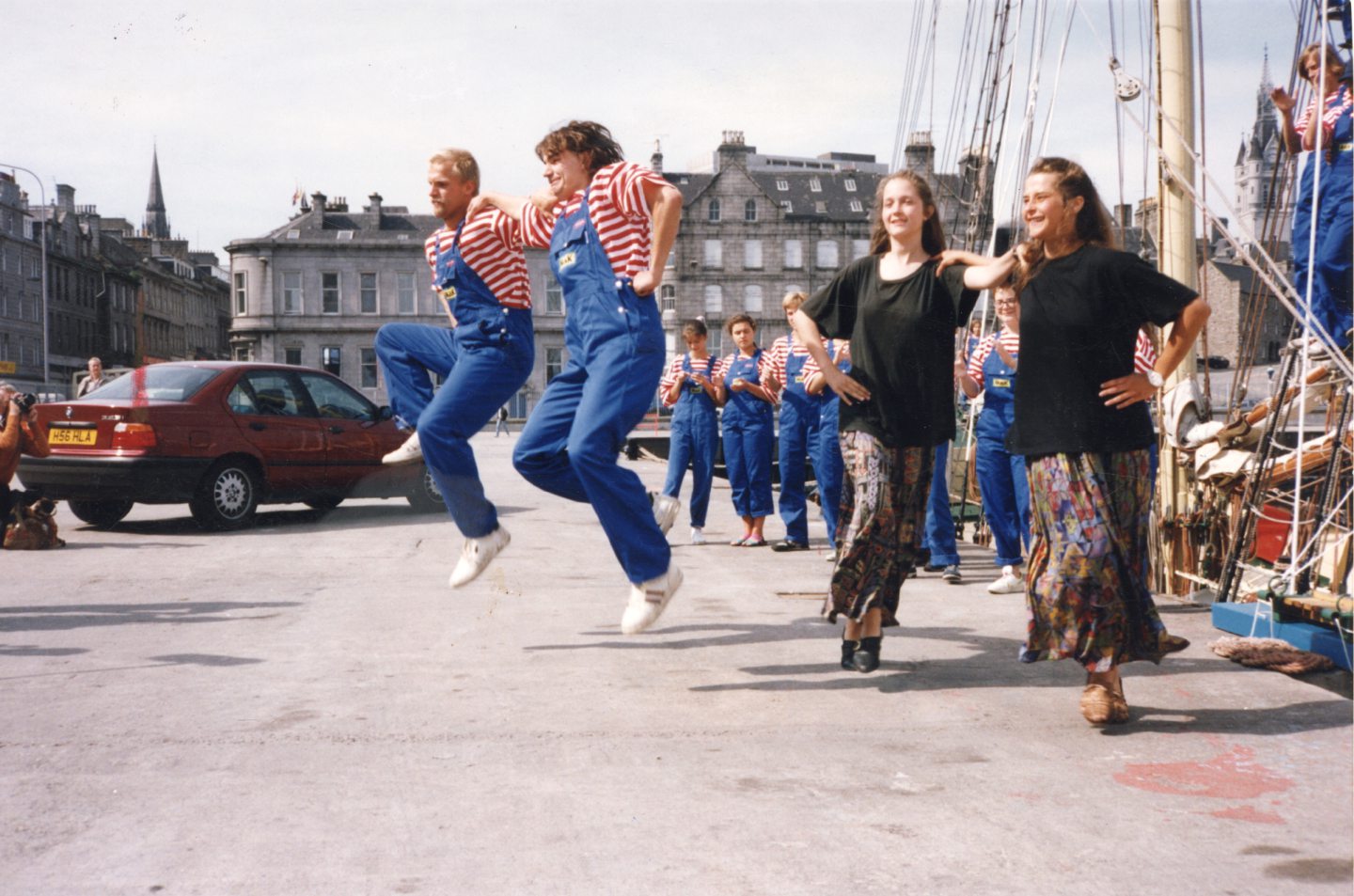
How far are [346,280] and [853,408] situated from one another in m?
69.5

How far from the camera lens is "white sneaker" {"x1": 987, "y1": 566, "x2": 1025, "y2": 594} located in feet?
26.2

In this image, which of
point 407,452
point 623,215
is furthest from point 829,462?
point 623,215

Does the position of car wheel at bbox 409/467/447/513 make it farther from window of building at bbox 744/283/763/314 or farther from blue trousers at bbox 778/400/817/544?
window of building at bbox 744/283/763/314

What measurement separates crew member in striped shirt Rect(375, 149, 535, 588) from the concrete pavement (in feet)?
1.86

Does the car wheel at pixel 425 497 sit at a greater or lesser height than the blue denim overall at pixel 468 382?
lesser

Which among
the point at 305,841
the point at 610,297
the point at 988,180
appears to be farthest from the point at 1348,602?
the point at 988,180

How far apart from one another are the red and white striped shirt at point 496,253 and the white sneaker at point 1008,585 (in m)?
3.47

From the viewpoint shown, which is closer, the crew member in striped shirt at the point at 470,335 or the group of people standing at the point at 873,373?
the group of people standing at the point at 873,373

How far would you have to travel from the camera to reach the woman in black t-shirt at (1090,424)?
433cm

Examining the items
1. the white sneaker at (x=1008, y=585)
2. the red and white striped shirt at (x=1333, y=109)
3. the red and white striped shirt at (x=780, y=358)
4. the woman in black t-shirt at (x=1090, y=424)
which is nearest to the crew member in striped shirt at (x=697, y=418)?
the red and white striped shirt at (x=780, y=358)

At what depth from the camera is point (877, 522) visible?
5.14 meters

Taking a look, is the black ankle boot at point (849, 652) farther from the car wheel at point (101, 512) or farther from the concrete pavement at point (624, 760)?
the car wheel at point (101, 512)

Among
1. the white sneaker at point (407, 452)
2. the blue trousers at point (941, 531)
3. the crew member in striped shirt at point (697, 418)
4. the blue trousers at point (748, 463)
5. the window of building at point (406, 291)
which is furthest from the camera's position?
the window of building at point (406, 291)

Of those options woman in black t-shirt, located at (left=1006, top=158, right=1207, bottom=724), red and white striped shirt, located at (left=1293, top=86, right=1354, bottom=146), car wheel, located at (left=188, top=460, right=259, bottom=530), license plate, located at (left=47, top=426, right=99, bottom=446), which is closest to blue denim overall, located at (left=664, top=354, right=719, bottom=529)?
car wheel, located at (left=188, top=460, right=259, bottom=530)
